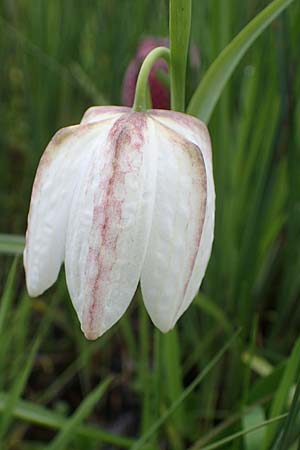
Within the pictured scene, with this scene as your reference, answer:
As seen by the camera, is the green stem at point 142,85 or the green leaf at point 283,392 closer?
the green stem at point 142,85

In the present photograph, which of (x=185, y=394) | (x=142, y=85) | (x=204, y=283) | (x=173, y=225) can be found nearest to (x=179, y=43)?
(x=142, y=85)

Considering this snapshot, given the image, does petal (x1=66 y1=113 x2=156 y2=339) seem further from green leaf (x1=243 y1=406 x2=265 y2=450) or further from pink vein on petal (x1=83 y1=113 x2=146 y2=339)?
green leaf (x1=243 y1=406 x2=265 y2=450)

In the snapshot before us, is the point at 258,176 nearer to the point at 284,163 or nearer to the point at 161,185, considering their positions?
the point at 284,163

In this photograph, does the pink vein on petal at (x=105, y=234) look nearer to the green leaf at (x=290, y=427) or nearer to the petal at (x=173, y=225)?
the petal at (x=173, y=225)

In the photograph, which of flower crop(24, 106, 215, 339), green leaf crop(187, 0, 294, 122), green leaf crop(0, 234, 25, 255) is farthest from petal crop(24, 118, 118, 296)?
green leaf crop(0, 234, 25, 255)

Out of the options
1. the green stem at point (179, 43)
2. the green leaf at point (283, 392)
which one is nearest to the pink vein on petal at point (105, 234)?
the green stem at point (179, 43)

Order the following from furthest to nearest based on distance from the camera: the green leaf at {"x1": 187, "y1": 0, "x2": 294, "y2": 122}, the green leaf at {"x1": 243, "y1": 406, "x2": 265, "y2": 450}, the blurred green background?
the blurred green background, the green leaf at {"x1": 243, "y1": 406, "x2": 265, "y2": 450}, the green leaf at {"x1": 187, "y1": 0, "x2": 294, "y2": 122}

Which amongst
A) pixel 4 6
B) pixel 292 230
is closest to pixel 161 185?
pixel 292 230

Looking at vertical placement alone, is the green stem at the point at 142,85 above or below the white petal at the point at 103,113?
above
